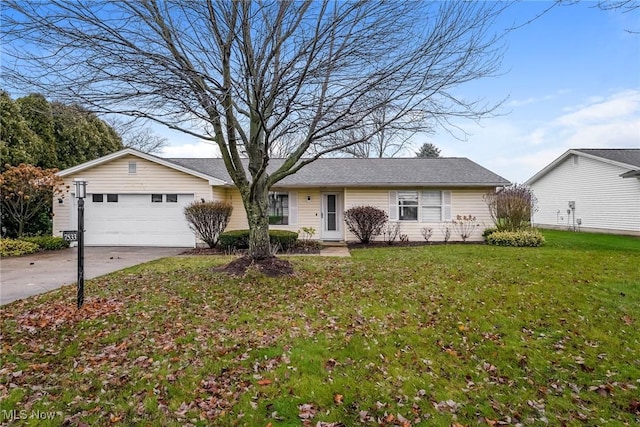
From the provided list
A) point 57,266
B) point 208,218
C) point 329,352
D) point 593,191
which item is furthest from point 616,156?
point 57,266

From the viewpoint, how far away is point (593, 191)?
57.7ft

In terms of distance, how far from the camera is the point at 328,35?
585 cm

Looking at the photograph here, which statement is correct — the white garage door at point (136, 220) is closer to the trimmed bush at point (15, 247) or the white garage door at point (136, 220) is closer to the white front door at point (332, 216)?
the trimmed bush at point (15, 247)

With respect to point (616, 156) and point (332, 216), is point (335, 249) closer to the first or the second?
point (332, 216)

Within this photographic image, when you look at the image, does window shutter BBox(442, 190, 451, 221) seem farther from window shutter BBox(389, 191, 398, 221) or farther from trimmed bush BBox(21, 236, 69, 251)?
trimmed bush BBox(21, 236, 69, 251)

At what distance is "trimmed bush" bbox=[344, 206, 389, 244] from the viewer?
44.2 feet

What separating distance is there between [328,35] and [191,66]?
2.49 m

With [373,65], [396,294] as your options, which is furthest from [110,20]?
[396,294]

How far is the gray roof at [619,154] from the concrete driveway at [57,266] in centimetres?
1992

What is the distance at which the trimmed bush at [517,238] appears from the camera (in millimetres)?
12336

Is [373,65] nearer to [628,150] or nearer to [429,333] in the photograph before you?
[429,333]

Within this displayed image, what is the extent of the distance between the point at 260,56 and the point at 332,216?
9.49 meters

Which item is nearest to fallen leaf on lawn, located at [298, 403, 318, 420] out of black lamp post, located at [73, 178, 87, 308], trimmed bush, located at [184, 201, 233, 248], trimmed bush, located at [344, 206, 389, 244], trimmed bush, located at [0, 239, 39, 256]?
black lamp post, located at [73, 178, 87, 308]

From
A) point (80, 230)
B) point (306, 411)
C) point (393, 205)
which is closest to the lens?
point (306, 411)
